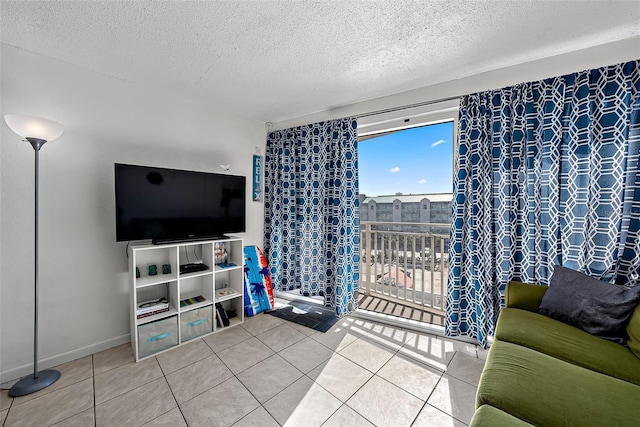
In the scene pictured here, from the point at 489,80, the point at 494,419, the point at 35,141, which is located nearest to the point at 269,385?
the point at 494,419

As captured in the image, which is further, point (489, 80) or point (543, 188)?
point (489, 80)

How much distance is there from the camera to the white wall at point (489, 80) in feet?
5.26

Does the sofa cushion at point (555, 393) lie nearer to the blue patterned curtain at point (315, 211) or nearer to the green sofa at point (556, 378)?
the green sofa at point (556, 378)

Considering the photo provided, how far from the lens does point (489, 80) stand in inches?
77.9

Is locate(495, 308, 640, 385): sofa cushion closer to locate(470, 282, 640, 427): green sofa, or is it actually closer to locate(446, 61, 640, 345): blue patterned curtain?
locate(470, 282, 640, 427): green sofa

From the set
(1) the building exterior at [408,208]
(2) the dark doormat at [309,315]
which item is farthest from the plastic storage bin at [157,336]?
(1) the building exterior at [408,208]

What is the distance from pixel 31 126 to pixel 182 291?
1.72 m

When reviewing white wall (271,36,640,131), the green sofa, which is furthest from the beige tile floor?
white wall (271,36,640,131)

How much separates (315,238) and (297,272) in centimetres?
55

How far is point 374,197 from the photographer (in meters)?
3.15

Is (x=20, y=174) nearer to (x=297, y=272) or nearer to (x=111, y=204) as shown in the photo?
(x=111, y=204)

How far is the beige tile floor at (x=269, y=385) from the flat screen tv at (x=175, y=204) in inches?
40.9

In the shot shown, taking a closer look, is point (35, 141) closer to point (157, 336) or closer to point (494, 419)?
point (157, 336)

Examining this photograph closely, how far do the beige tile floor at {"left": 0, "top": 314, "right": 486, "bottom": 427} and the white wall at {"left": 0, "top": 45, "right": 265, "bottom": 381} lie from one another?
0.90 ft
